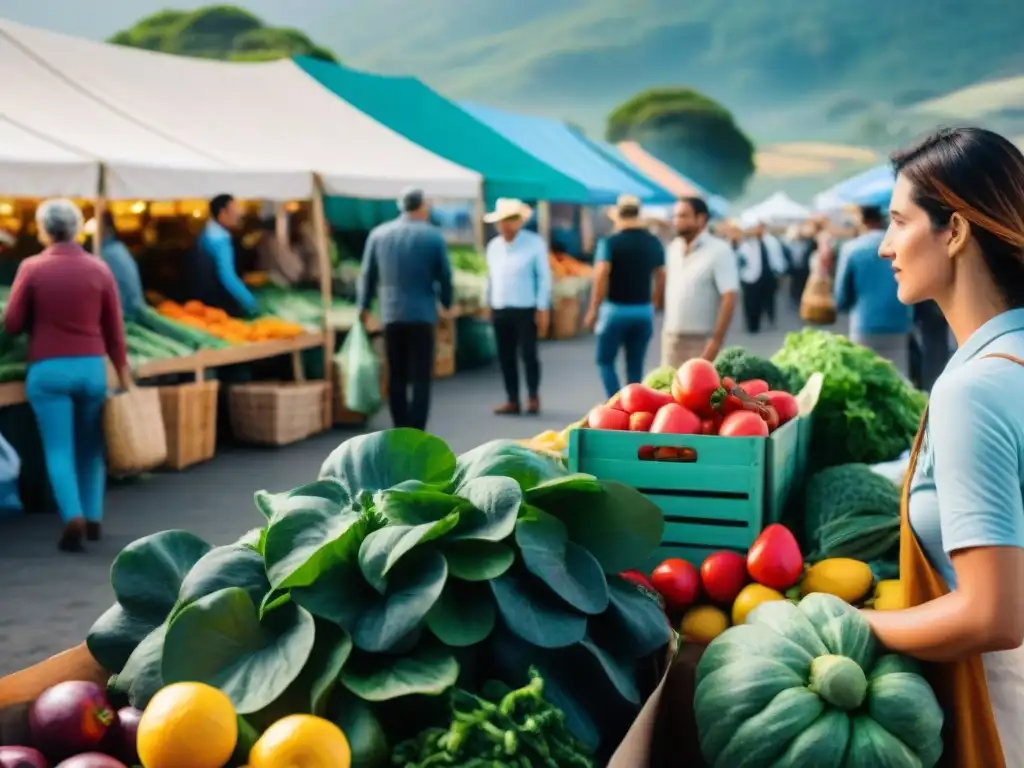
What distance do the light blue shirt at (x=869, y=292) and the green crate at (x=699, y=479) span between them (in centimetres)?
538

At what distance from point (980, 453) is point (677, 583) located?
1.07m

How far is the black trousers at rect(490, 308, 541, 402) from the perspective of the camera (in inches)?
408

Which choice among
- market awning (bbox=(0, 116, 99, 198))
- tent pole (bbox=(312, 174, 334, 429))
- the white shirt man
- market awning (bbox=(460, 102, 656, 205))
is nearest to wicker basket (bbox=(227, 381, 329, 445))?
tent pole (bbox=(312, 174, 334, 429))

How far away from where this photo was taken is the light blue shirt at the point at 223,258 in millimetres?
9289

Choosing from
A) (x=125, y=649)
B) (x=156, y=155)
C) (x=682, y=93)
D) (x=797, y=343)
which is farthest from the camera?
(x=682, y=93)

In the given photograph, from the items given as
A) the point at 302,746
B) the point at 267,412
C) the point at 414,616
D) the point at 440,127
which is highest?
the point at 440,127

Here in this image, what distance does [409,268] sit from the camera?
8.48 meters

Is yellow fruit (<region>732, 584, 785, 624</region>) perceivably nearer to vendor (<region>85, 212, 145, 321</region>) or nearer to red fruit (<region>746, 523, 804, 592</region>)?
red fruit (<region>746, 523, 804, 592</region>)

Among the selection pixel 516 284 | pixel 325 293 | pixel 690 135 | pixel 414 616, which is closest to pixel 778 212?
pixel 516 284

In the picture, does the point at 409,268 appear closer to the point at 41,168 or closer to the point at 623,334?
the point at 623,334

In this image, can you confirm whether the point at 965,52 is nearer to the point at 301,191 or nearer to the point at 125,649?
the point at 301,191

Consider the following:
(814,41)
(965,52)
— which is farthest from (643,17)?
(965,52)

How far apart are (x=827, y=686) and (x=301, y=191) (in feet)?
25.9

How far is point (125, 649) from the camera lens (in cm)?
201
